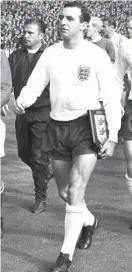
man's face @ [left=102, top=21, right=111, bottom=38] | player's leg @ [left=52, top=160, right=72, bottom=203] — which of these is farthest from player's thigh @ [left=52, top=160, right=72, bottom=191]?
man's face @ [left=102, top=21, right=111, bottom=38]

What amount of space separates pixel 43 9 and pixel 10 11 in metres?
4.29

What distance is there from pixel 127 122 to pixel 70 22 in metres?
1.23

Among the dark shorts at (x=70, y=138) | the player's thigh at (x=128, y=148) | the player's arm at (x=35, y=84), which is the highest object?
the player's arm at (x=35, y=84)

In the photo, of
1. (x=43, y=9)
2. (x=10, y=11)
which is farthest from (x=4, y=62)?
(x=43, y=9)

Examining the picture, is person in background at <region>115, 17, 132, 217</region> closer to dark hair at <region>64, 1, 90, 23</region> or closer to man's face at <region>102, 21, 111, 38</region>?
dark hair at <region>64, 1, 90, 23</region>

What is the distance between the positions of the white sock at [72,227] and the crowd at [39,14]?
22.8 metres

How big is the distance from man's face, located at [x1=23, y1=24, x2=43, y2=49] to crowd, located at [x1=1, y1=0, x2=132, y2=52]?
20804 mm

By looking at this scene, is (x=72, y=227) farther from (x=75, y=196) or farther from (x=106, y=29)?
(x=106, y=29)

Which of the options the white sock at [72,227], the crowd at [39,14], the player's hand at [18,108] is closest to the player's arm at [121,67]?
the player's hand at [18,108]

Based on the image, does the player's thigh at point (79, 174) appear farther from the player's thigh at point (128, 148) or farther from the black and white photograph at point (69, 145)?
the player's thigh at point (128, 148)

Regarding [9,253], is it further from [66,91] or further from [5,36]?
[5,36]

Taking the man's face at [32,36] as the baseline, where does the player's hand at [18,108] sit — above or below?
above

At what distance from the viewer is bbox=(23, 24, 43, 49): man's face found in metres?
6.52

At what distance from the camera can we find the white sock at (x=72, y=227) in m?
4.82
